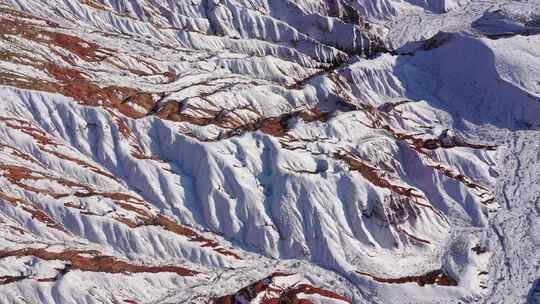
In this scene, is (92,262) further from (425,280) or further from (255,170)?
(425,280)

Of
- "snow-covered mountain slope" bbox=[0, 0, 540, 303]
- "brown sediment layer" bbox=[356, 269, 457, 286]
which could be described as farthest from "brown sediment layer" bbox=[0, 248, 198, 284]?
"brown sediment layer" bbox=[356, 269, 457, 286]

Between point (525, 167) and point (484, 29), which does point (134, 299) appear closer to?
point (525, 167)

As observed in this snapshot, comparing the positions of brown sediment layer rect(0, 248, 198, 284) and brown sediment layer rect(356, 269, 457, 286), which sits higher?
brown sediment layer rect(0, 248, 198, 284)

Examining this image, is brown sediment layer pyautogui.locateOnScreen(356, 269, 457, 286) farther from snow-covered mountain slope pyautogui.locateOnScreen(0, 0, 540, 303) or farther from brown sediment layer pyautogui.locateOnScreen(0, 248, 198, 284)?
brown sediment layer pyautogui.locateOnScreen(0, 248, 198, 284)

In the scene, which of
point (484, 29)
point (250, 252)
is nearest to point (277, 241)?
point (250, 252)

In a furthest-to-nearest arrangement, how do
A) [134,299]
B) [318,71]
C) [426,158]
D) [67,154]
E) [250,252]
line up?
[318,71] < [426,158] < [67,154] < [250,252] < [134,299]

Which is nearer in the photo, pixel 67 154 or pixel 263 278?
pixel 263 278

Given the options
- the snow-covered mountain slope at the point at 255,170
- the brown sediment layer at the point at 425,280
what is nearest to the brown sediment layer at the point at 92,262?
the snow-covered mountain slope at the point at 255,170

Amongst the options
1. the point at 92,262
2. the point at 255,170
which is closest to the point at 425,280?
the point at 255,170
